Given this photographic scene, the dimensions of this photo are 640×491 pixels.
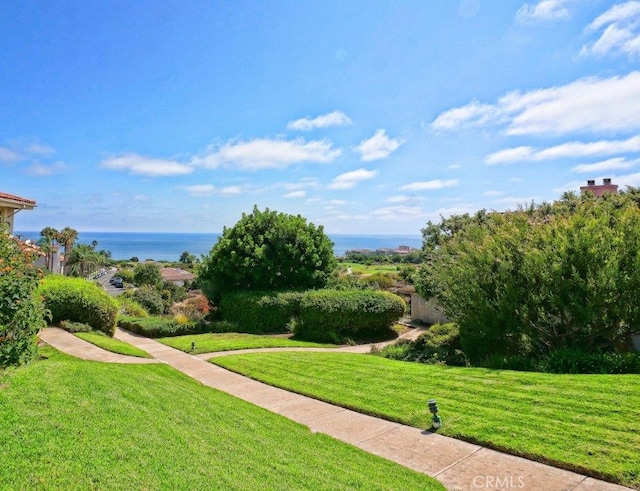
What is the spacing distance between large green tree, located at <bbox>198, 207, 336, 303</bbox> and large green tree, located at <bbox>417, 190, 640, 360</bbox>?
35.7ft

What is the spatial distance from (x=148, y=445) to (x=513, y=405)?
5.27 metres

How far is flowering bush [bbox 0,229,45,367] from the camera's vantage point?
5738 mm

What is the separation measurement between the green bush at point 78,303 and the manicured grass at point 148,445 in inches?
334

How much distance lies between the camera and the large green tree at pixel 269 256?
21234 millimetres

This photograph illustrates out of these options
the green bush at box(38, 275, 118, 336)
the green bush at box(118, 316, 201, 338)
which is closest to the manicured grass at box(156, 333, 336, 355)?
the green bush at box(38, 275, 118, 336)

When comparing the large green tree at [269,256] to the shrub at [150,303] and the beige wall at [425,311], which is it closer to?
the beige wall at [425,311]

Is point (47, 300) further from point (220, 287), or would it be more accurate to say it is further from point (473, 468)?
point (473, 468)

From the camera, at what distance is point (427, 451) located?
537 centimetres

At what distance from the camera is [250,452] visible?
452 cm

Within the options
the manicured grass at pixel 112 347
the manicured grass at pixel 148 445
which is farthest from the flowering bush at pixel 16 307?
the manicured grass at pixel 112 347

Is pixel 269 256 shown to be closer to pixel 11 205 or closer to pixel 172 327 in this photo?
pixel 172 327

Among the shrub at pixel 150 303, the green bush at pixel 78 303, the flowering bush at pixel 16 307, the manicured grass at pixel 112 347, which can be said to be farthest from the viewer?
the shrub at pixel 150 303

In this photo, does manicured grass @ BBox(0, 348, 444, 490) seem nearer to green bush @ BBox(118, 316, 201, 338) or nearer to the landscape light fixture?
the landscape light fixture
